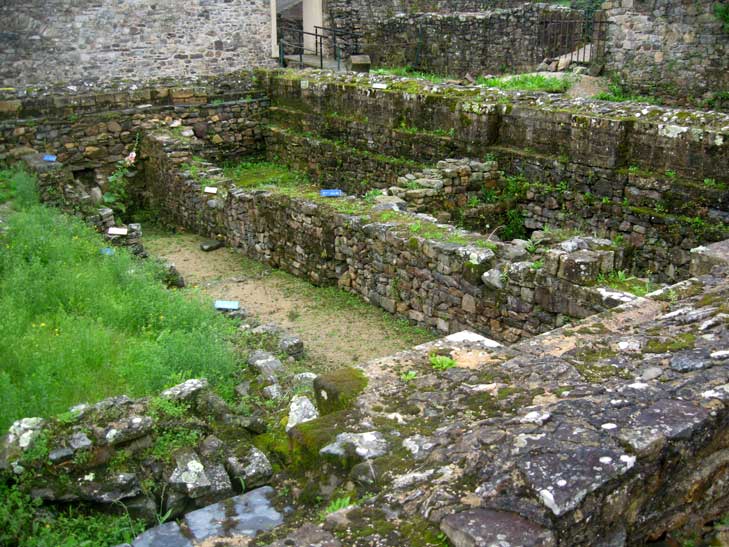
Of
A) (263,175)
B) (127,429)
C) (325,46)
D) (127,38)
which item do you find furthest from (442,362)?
(325,46)

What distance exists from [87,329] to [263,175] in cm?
823

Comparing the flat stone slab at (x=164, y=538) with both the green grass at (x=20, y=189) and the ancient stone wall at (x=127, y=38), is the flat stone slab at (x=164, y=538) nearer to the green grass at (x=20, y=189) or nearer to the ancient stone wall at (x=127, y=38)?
the green grass at (x=20, y=189)

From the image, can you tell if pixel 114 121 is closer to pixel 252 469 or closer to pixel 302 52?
pixel 302 52

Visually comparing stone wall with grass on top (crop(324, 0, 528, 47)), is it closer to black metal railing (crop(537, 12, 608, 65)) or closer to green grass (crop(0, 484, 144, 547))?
black metal railing (crop(537, 12, 608, 65))

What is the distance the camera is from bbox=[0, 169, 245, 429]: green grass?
5609 mm

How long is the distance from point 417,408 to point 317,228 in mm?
5573

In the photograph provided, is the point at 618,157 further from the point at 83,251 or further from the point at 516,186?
the point at 83,251

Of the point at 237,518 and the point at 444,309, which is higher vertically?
the point at 237,518

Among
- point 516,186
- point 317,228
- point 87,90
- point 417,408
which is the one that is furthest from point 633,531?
point 87,90

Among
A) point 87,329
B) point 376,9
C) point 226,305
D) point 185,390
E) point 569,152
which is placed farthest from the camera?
point 376,9

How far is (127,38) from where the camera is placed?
744 inches

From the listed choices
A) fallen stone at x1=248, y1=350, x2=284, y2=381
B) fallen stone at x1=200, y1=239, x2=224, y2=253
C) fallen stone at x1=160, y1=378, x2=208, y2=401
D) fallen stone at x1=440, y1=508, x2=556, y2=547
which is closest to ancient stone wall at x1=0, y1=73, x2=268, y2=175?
fallen stone at x1=200, y1=239, x2=224, y2=253

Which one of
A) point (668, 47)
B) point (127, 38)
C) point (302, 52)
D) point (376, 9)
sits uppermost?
point (376, 9)

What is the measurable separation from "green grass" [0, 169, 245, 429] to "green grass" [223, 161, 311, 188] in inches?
184
